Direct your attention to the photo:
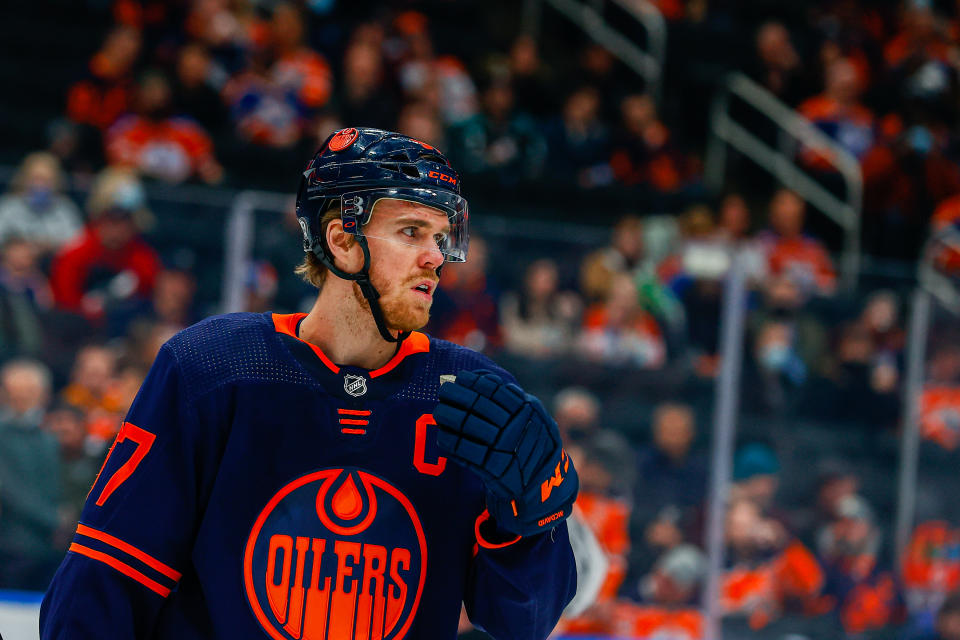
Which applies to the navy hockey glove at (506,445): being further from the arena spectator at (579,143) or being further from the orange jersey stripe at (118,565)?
the arena spectator at (579,143)

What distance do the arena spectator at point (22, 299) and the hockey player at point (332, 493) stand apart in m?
2.35

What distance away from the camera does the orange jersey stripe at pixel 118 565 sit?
5.11 feet

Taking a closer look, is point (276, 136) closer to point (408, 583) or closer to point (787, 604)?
point (787, 604)

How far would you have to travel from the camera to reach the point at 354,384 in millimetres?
1670

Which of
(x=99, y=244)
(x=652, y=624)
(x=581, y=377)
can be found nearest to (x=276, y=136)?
(x=99, y=244)

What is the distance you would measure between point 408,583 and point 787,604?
A: 3.07 meters

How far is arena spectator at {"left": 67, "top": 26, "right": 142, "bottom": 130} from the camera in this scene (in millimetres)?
5562

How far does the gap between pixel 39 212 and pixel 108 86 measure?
199 centimetres

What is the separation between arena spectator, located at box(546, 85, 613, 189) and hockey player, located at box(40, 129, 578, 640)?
4.86 m

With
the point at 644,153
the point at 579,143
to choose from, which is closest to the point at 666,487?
the point at 579,143

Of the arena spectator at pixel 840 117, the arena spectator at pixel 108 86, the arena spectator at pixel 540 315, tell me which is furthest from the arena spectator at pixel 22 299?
the arena spectator at pixel 840 117

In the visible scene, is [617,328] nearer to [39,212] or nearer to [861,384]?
[861,384]

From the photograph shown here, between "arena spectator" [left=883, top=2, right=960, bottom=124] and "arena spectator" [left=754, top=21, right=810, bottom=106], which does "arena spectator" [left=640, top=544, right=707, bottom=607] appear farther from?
"arena spectator" [left=883, top=2, right=960, bottom=124]

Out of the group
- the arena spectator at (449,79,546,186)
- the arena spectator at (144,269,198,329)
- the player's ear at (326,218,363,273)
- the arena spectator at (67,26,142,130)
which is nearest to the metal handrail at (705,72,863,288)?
the arena spectator at (449,79,546,186)
